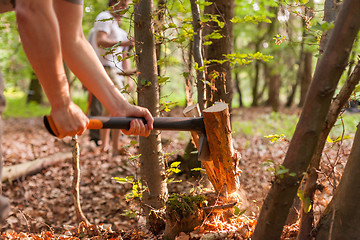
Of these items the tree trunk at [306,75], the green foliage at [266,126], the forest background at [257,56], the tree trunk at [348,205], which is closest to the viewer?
the tree trunk at [348,205]

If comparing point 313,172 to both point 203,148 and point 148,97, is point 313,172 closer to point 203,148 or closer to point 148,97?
point 203,148

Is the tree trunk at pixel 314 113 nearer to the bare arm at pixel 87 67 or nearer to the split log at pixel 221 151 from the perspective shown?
the split log at pixel 221 151

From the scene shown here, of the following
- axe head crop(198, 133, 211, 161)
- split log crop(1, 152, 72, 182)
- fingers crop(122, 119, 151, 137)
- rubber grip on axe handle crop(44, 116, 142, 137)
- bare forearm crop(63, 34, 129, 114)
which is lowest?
split log crop(1, 152, 72, 182)

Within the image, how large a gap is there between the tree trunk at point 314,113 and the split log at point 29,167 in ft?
14.6

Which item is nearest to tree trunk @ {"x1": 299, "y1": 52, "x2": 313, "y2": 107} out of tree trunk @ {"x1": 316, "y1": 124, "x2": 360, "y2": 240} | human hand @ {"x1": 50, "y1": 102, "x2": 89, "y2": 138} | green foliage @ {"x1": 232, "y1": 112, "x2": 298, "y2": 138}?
green foliage @ {"x1": 232, "y1": 112, "x2": 298, "y2": 138}

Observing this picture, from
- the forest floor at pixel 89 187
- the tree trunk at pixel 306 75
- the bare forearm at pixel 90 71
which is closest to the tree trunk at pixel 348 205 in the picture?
the forest floor at pixel 89 187

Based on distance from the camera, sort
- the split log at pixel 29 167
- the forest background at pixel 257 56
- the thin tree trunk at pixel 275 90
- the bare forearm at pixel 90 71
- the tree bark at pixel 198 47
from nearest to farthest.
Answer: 1. the bare forearm at pixel 90 71
2. the tree bark at pixel 198 47
3. the forest background at pixel 257 56
4. the split log at pixel 29 167
5. the thin tree trunk at pixel 275 90

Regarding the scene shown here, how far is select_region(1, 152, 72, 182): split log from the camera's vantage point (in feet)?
16.6

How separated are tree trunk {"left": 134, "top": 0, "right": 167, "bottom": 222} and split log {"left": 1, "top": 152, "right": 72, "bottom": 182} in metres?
3.03

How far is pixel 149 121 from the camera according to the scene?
2.12 m

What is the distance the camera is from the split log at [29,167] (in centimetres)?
505

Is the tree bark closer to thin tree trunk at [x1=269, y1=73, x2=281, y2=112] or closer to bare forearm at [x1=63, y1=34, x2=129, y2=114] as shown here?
bare forearm at [x1=63, y1=34, x2=129, y2=114]

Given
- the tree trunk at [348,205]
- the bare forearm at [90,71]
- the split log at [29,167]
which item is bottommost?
the split log at [29,167]

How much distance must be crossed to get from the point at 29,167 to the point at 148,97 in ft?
11.4
